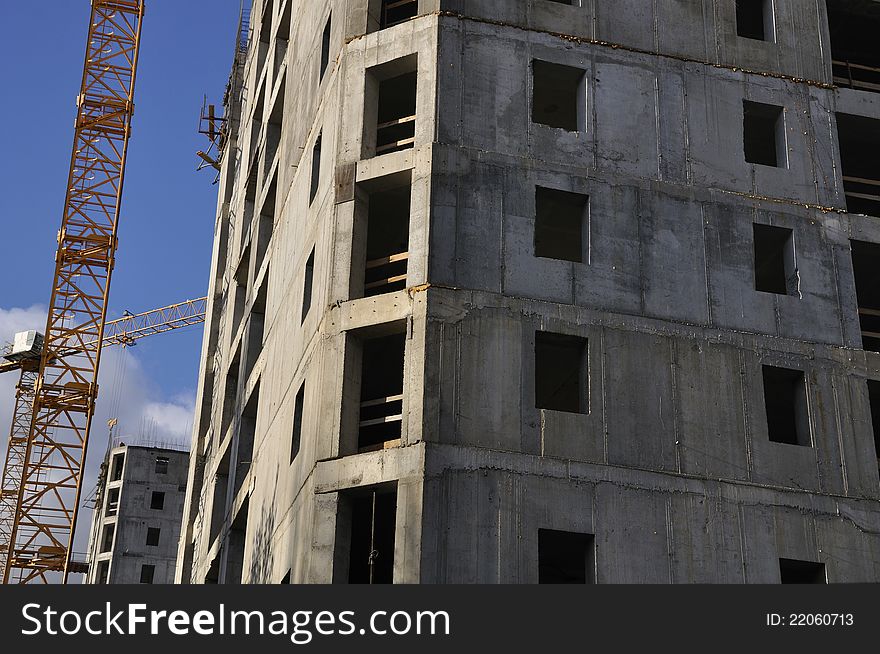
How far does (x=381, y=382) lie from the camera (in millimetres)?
35375

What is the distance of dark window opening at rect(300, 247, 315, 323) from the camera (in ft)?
106

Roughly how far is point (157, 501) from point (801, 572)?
220ft

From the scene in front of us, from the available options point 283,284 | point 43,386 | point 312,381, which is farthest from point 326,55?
point 43,386

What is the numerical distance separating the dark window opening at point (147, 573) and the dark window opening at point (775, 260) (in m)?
59.7

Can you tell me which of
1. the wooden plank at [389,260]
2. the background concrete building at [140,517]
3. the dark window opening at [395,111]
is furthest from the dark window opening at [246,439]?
the background concrete building at [140,517]

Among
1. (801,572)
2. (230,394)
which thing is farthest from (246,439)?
(801,572)

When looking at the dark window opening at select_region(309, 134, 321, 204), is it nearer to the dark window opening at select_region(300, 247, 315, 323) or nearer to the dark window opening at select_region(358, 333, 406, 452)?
the dark window opening at select_region(300, 247, 315, 323)

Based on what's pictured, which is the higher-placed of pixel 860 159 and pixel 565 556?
pixel 860 159

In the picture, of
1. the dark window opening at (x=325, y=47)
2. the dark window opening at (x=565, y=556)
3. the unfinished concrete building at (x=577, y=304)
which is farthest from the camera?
the dark window opening at (x=325, y=47)

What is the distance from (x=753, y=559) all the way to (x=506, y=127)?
34.6 ft

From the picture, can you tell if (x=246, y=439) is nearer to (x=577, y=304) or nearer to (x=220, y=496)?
(x=220, y=496)

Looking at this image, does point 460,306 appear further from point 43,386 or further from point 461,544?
point 43,386

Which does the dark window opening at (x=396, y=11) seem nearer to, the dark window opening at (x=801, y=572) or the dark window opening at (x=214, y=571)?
the dark window opening at (x=801, y=572)

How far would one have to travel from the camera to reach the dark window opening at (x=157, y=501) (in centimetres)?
9004
